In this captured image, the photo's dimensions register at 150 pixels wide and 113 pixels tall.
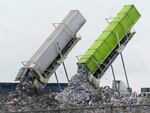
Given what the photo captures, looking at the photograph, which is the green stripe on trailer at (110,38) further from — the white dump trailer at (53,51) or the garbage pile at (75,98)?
the white dump trailer at (53,51)

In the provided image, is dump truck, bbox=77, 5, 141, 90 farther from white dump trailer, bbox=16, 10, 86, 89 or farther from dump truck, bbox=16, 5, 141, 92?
white dump trailer, bbox=16, 10, 86, 89

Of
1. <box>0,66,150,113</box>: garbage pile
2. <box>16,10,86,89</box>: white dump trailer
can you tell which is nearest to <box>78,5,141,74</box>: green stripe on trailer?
<box>0,66,150,113</box>: garbage pile

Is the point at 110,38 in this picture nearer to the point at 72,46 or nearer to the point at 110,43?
the point at 110,43

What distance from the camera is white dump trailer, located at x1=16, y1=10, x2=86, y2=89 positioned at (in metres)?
26.8

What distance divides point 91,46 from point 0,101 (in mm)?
5286

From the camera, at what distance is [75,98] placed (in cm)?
2650

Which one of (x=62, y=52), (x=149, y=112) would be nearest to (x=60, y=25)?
(x=62, y=52)

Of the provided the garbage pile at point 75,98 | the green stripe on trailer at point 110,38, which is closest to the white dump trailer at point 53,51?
the garbage pile at point 75,98

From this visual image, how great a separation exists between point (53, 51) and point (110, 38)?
290 centimetres

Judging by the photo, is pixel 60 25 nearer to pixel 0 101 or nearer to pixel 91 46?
pixel 91 46

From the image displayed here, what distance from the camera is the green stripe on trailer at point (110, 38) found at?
27.3 metres

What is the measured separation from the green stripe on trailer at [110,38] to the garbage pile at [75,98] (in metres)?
0.58

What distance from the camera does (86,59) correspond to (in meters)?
27.2

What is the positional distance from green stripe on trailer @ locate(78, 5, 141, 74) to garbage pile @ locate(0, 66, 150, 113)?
576 mm
